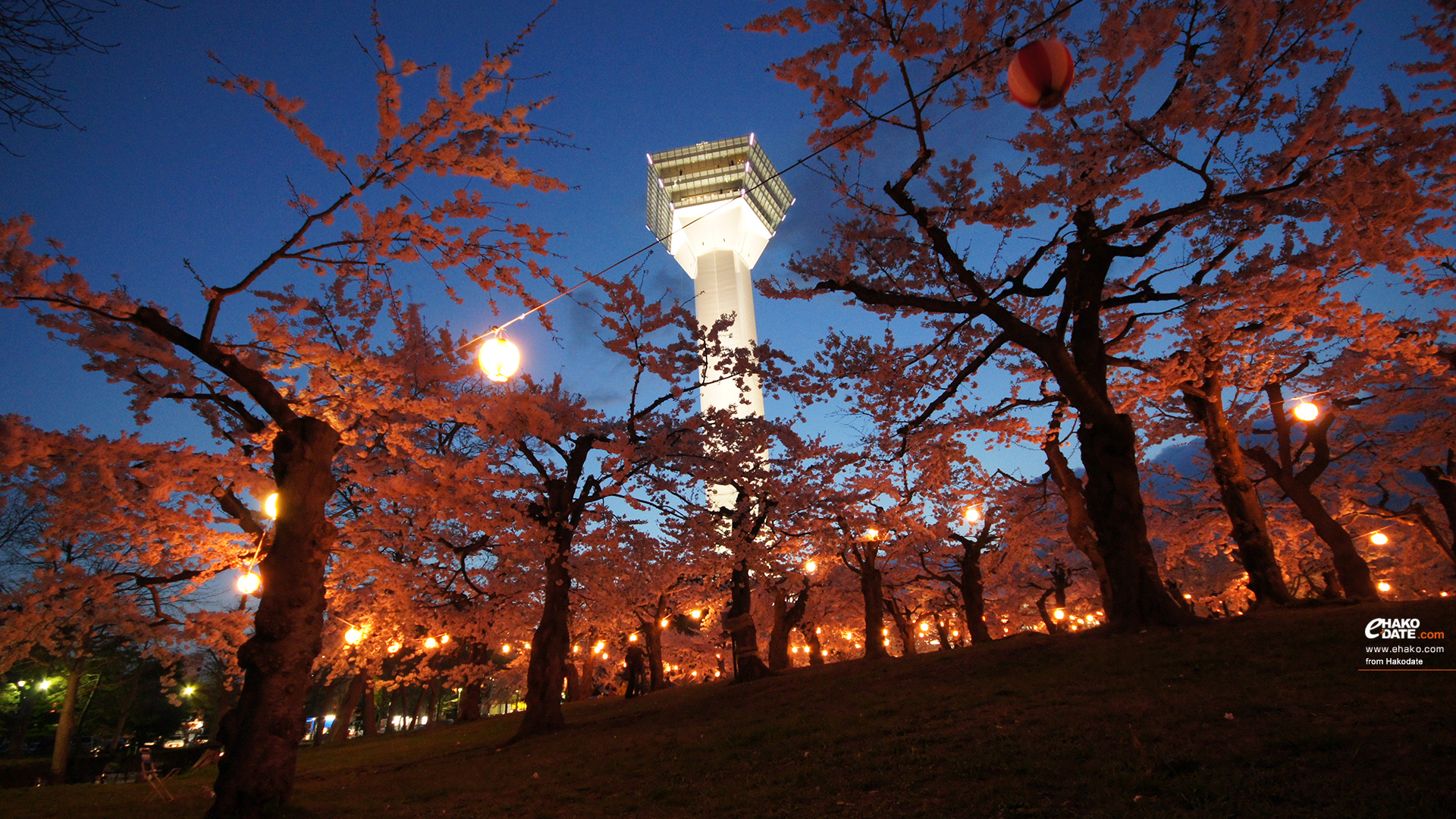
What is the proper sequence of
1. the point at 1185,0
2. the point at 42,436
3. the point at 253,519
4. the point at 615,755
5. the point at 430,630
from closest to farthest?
1. the point at 42,436
2. the point at 1185,0
3. the point at 615,755
4. the point at 253,519
5. the point at 430,630

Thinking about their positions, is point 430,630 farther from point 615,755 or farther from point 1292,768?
point 1292,768

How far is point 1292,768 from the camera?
173 inches

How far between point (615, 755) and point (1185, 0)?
1373 cm

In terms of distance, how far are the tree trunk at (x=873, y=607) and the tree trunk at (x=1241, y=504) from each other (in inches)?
418

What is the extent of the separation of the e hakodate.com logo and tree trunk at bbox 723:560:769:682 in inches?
514

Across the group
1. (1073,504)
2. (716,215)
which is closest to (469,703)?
(1073,504)

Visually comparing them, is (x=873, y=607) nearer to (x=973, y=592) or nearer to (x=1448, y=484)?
(x=973, y=592)

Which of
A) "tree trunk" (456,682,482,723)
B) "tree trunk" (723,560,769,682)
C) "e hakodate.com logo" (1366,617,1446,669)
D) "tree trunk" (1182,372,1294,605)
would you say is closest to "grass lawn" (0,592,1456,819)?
"e hakodate.com logo" (1366,617,1446,669)

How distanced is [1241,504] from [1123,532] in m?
3.48

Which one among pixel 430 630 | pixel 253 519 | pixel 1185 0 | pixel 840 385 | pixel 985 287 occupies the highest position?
pixel 1185 0

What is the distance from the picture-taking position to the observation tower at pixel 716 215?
98.7 meters

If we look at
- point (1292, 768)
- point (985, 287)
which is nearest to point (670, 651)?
point (985, 287)

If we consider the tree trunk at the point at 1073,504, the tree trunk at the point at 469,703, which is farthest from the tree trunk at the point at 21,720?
the tree trunk at the point at 1073,504

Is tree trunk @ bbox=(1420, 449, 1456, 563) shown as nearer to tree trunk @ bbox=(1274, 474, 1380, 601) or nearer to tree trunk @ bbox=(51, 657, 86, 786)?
tree trunk @ bbox=(1274, 474, 1380, 601)
